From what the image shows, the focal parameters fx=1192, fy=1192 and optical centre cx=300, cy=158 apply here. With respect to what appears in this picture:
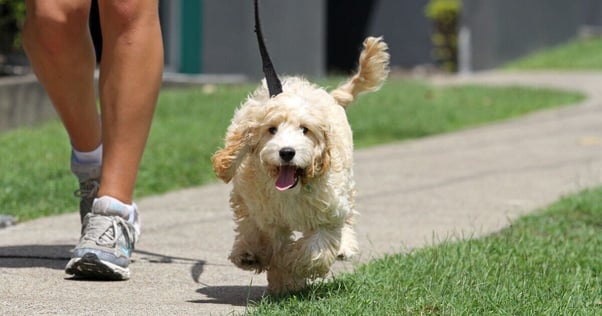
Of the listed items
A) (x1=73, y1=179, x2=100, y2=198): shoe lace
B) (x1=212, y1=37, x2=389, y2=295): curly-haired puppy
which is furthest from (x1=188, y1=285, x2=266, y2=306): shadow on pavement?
(x1=73, y1=179, x2=100, y2=198): shoe lace

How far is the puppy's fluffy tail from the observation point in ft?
16.4

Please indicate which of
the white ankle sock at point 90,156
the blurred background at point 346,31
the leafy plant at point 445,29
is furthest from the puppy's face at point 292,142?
the leafy plant at point 445,29

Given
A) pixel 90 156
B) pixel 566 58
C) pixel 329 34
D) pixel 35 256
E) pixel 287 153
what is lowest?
pixel 566 58

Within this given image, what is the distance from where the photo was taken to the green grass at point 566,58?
1810cm

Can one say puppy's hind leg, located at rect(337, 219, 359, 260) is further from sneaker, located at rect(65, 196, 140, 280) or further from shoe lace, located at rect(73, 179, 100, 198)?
shoe lace, located at rect(73, 179, 100, 198)

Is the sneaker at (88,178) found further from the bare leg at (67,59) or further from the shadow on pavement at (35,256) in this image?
the shadow on pavement at (35,256)

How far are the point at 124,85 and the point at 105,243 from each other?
2.09ft

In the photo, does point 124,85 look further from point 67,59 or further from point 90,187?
point 90,187

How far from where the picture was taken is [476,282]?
14.6 ft

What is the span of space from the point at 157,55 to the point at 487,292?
5.25 ft

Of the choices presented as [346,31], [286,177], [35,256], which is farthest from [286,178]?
[346,31]

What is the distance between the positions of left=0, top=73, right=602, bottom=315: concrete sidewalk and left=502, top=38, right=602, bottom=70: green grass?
6746 millimetres

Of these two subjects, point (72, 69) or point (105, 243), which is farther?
point (72, 69)

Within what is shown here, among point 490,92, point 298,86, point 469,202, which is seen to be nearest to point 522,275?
point 298,86
